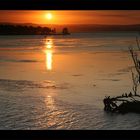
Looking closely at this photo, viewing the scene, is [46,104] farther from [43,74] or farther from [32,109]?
[43,74]

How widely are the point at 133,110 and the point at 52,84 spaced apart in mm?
5268

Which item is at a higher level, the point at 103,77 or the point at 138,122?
the point at 103,77

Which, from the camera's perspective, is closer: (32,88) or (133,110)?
(133,110)

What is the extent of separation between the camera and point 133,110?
26.3 feet

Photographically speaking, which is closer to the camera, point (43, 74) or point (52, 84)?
point (52, 84)

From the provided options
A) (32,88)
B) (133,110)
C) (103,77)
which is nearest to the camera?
(133,110)

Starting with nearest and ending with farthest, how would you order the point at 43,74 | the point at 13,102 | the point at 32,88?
the point at 13,102
the point at 32,88
the point at 43,74
